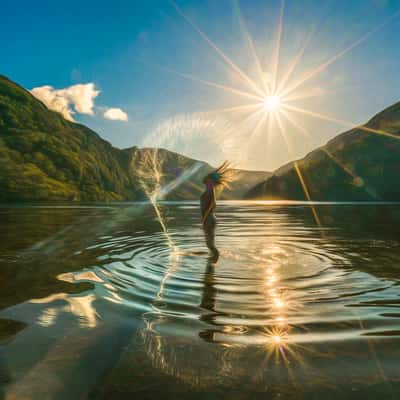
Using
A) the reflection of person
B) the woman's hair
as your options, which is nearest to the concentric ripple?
the reflection of person

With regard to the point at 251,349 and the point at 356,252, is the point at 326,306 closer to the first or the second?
the point at 251,349

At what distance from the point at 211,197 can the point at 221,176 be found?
0.98 metres

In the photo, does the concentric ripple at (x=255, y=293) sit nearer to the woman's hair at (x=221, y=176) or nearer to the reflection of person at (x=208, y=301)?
the reflection of person at (x=208, y=301)

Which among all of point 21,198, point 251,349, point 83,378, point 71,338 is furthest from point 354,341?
point 21,198

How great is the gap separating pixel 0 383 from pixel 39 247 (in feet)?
43.1

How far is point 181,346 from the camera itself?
4.58m

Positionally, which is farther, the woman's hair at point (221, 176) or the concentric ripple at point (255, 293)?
the woman's hair at point (221, 176)

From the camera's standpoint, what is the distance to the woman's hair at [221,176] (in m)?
12.1

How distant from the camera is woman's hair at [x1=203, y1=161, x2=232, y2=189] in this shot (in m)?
12.1

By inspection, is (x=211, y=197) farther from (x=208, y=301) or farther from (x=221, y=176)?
(x=208, y=301)

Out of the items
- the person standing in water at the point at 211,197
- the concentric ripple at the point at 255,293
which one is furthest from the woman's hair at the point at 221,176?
the concentric ripple at the point at 255,293

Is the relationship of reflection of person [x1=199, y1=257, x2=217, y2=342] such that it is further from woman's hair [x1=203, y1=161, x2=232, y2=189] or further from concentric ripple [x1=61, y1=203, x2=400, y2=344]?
woman's hair [x1=203, y1=161, x2=232, y2=189]

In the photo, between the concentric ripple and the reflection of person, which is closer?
the reflection of person

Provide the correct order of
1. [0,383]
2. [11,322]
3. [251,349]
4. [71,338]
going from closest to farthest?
[0,383] → [251,349] → [71,338] → [11,322]
